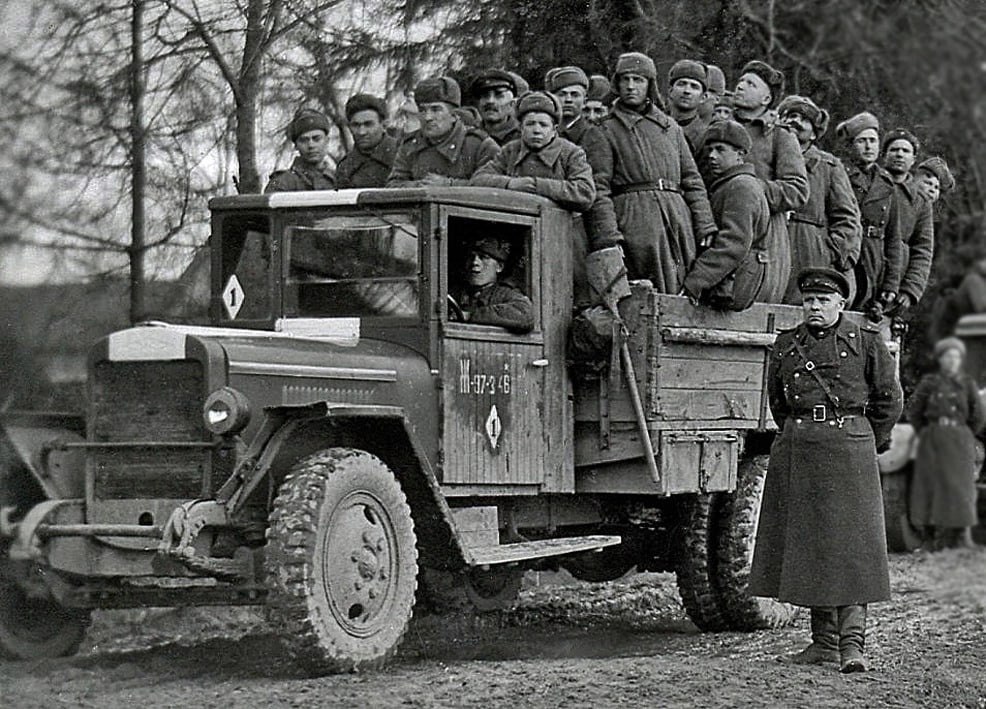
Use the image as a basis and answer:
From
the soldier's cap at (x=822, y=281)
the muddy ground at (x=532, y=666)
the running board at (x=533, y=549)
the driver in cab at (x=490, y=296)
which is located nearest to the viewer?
the muddy ground at (x=532, y=666)

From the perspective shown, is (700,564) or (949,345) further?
(700,564)

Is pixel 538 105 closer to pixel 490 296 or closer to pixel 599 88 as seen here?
pixel 490 296

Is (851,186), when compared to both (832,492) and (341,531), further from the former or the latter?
(341,531)

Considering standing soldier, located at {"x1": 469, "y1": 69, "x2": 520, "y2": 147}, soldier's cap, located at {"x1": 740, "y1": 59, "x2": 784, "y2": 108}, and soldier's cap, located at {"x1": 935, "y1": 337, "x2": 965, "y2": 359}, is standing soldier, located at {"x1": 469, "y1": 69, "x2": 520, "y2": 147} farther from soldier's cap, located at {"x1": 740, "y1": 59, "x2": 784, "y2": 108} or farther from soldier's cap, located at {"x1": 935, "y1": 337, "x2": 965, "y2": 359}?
soldier's cap, located at {"x1": 935, "y1": 337, "x2": 965, "y2": 359}

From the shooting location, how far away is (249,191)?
30.3ft

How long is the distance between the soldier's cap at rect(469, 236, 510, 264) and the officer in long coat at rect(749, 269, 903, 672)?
51.3 inches

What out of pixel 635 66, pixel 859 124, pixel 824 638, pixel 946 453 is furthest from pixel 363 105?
pixel 946 453

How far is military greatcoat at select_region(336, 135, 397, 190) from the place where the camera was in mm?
8445

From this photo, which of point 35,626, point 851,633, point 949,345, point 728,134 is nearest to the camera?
point 949,345

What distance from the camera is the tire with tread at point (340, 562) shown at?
5.89 meters

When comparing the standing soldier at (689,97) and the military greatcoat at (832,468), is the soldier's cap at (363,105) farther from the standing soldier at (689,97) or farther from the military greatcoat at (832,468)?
the military greatcoat at (832,468)

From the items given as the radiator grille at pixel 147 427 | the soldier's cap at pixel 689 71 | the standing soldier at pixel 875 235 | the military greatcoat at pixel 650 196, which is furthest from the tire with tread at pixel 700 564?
the radiator grille at pixel 147 427

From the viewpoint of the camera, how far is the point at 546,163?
762 cm

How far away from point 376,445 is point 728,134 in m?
2.54
